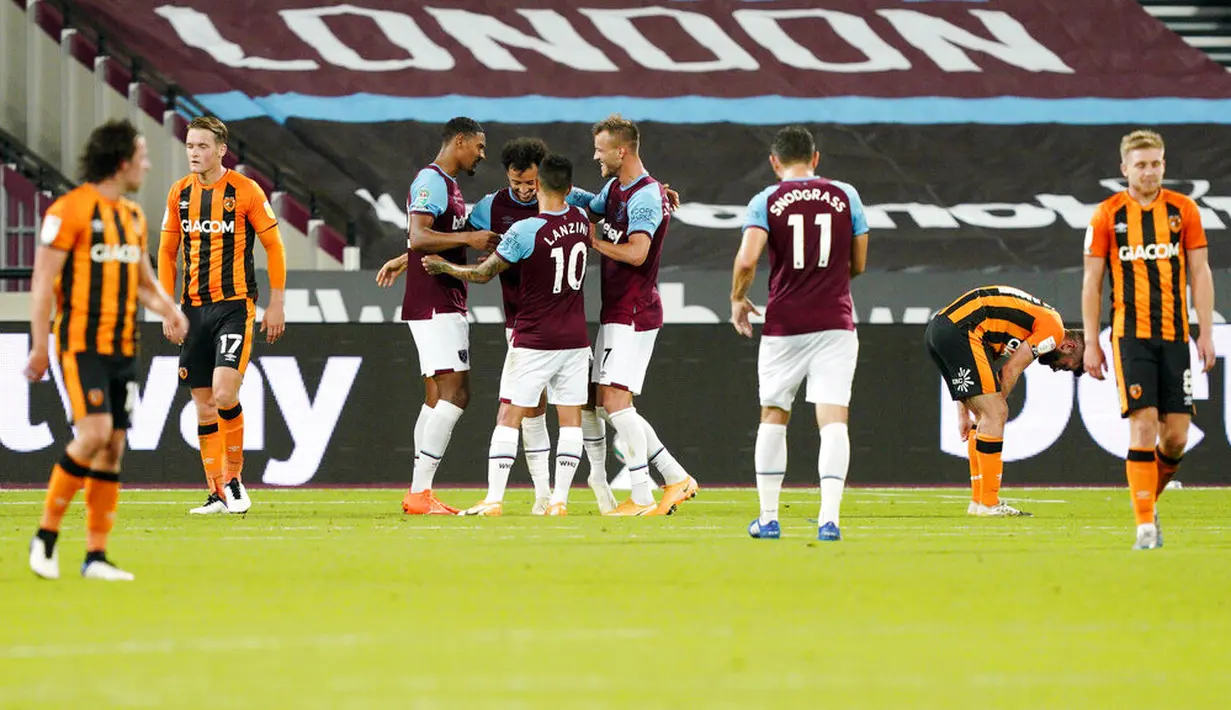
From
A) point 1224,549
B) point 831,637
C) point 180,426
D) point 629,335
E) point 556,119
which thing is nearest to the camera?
point 831,637

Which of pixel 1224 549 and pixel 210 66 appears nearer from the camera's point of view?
pixel 1224 549

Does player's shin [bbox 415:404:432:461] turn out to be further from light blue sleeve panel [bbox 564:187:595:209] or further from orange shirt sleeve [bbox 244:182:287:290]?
light blue sleeve panel [bbox 564:187:595:209]

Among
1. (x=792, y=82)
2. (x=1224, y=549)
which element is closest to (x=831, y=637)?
(x=1224, y=549)

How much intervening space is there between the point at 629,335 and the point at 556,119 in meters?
10.1

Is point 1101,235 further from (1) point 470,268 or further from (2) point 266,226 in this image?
(2) point 266,226

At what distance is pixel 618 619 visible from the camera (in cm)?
569

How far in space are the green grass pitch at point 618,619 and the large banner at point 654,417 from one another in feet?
14.3

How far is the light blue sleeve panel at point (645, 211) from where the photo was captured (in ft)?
34.1

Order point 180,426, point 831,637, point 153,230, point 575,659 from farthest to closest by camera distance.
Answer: point 153,230 < point 180,426 < point 831,637 < point 575,659

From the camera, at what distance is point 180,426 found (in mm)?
13922

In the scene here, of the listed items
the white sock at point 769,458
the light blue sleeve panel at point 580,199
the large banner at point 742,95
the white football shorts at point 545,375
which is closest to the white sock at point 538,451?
the white football shorts at point 545,375

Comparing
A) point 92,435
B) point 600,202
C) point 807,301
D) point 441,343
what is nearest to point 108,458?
point 92,435

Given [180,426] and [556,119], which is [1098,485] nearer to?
[180,426]

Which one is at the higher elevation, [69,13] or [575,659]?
[69,13]
